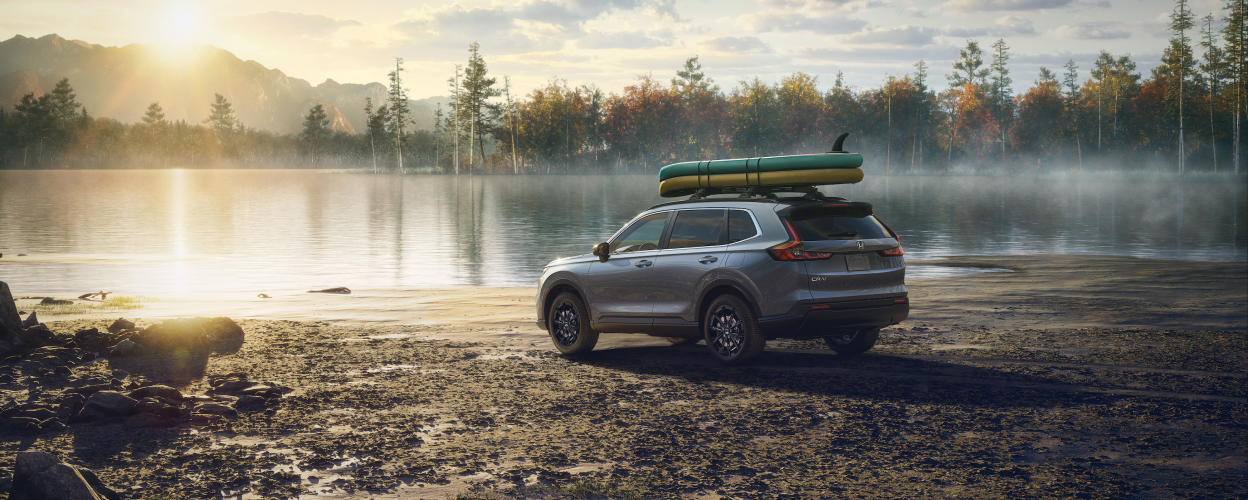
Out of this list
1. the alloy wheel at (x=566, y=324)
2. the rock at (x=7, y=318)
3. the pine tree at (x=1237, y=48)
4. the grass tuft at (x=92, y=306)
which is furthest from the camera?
the pine tree at (x=1237, y=48)

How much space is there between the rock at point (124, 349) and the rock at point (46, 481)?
21.4 ft

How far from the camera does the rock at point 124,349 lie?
1129 cm

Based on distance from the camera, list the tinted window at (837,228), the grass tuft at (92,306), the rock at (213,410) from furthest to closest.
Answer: the grass tuft at (92,306), the tinted window at (837,228), the rock at (213,410)

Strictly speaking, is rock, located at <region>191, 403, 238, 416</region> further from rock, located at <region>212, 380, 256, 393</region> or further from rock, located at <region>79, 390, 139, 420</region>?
rock, located at <region>212, 380, 256, 393</region>

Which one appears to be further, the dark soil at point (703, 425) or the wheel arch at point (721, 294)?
the wheel arch at point (721, 294)

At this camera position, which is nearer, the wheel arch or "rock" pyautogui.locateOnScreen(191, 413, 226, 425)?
"rock" pyautogui.locateOnScreen(191, 413, 226, 425)

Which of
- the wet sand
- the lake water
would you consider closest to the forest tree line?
the lake water

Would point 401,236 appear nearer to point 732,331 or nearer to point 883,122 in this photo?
point 732,331

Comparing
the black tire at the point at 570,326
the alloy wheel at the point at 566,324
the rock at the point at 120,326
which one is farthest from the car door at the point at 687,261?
the rock at the point at 120,326

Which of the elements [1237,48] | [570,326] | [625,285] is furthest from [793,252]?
[1237,48]

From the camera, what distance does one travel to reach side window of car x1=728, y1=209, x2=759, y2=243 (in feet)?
33.1

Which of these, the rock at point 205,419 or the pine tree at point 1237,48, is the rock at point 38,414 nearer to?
the rock at point 205,419

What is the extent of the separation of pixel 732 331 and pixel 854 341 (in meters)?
1.77

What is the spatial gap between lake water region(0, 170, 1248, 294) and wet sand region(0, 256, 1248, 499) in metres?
9.71
